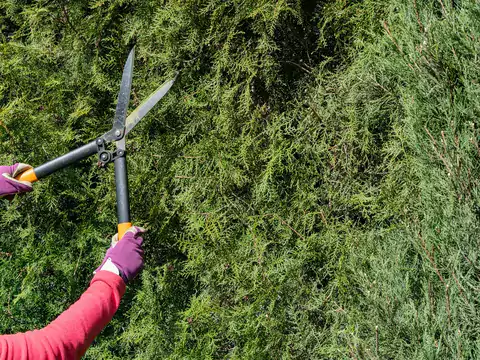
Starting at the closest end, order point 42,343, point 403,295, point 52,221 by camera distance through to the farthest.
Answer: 1. point 42,343
2. point 403,295
3. point 52,221

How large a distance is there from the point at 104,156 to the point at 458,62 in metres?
1.67

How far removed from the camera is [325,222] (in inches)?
137

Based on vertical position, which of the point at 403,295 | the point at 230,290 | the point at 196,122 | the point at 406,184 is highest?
the point at 196,122

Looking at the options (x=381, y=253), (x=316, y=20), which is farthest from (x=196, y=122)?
(x=381, y=253)

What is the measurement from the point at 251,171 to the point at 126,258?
1.60m

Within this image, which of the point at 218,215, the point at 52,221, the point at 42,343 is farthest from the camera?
the point at 52,221

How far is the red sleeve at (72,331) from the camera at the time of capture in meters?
1.86

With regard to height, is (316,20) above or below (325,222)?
above

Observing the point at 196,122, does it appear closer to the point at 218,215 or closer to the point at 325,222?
the point at 218,215

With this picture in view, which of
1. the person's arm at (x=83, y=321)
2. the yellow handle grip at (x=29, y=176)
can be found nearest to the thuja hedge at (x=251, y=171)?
the yellow handle grip at (x=29, y=176)

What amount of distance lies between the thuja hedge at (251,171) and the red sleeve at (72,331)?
4.56ft

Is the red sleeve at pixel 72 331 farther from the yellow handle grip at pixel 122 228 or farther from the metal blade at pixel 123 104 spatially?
the metal blade at pixel 123 104

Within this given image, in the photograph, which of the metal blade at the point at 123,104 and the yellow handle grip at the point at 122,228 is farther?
the metal blade at the point at 123,104

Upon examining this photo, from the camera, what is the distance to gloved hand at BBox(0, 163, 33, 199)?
2.77m
